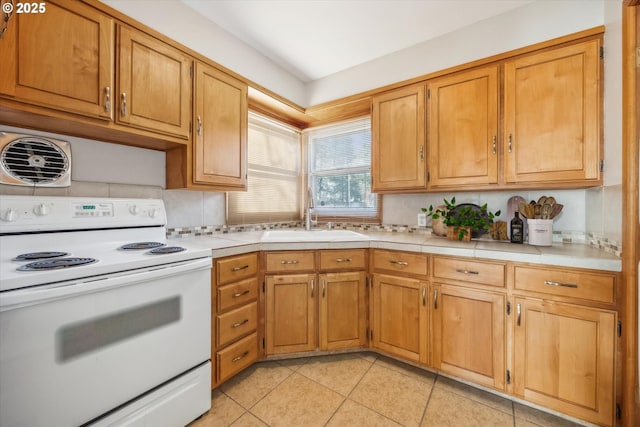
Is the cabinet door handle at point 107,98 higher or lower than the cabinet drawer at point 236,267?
higher

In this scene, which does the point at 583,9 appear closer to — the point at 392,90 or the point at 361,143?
the point at 392,90

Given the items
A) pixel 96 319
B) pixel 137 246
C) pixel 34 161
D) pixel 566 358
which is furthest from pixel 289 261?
pixel 566 358

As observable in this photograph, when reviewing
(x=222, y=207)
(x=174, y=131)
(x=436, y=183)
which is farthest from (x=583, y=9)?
(x=222, y=207)

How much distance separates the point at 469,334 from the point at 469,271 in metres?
0.39

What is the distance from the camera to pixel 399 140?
7.03ft

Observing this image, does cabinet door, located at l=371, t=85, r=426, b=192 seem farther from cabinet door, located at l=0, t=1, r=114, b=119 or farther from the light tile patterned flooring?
cabinet door, located at l=0, t=1, r=114, b=119

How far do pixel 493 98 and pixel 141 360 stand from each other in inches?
99.3

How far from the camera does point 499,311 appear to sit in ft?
4.99

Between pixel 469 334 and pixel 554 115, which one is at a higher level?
pixel 554 115

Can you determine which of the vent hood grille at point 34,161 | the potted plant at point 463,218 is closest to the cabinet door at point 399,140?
the potted plant at point 463,218

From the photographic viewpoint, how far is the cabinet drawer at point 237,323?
1.58 meters

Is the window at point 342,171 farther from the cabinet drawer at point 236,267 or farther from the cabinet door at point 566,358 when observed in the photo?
the cabinet door at point 566,358

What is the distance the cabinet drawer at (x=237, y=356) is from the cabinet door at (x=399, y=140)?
1543 mm

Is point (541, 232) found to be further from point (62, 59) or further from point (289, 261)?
point (62, 59)
